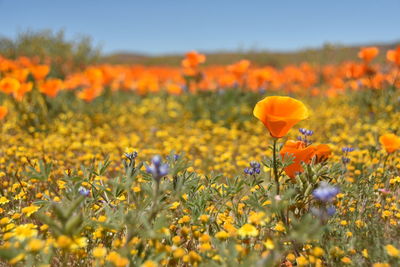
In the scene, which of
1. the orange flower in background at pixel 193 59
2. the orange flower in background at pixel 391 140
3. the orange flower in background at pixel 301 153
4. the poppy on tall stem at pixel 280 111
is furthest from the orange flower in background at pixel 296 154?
the orange flower in background at pixel 193 59

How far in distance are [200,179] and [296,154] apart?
0.72 m

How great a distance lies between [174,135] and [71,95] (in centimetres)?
321

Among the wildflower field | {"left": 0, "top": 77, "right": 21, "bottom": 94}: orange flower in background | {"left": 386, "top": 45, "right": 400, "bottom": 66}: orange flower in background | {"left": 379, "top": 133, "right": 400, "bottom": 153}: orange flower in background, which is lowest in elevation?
the wildflower field

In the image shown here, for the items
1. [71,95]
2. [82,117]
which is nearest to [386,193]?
[82,117]

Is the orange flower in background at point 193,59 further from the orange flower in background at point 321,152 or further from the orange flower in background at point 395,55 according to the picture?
the orange flower in background at point 321,152

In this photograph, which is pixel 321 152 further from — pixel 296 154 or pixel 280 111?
pixel 280 111

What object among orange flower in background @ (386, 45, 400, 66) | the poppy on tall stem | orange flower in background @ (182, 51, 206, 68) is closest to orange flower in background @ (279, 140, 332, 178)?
the poppy on tall stem

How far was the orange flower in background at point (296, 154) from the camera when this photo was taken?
6.68 feet

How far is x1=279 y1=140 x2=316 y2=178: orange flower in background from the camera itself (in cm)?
204

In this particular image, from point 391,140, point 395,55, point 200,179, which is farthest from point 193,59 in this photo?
point 391,140

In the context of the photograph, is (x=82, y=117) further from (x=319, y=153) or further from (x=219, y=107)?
(x=319, y=153)

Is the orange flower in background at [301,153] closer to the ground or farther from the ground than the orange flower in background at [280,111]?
closer to the ground

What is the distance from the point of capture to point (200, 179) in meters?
2.46

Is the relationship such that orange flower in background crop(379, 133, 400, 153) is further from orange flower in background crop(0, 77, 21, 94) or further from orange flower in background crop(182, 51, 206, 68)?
orange flower in background crop(0, 77, 21, 94)
